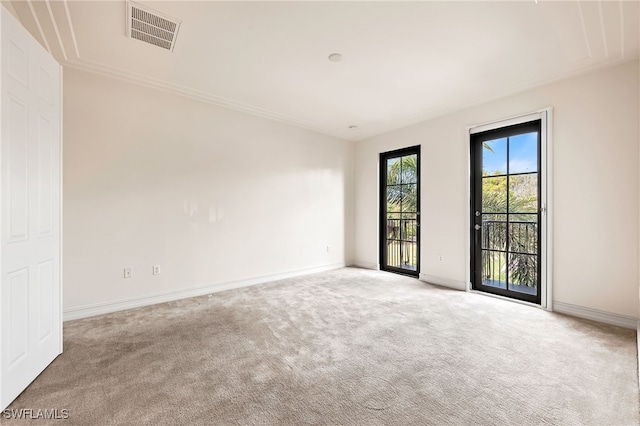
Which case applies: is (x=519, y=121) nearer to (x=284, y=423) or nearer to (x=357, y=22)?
(x=357, y=22)

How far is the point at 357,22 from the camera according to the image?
2.37 meters

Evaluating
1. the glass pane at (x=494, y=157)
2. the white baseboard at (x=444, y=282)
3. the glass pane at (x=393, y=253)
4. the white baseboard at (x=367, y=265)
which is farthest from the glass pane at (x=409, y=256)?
the glass pane at (x=494, y=157)

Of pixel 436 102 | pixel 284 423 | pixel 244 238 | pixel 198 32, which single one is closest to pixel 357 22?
pixel 198 32

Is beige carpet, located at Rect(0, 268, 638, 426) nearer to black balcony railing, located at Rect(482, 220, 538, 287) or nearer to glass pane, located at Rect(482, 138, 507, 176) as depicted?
black balcony railing, located at Rect(482, 220, 538, 287)

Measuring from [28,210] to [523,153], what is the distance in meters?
5.12

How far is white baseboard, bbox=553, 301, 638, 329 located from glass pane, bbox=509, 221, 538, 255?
27.0 inches

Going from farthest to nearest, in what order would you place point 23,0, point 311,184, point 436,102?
point 311,184
point 436,102
point 23,0

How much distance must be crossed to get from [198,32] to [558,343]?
4.26 metres

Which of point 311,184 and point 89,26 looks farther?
point 311,184

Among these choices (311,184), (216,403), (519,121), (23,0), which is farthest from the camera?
(311,184)

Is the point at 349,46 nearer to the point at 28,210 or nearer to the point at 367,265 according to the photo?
the point at 28,210

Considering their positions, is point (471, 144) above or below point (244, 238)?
above

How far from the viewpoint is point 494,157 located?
4.00 metres

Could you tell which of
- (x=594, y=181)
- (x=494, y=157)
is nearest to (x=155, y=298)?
(x=494, y=157)
